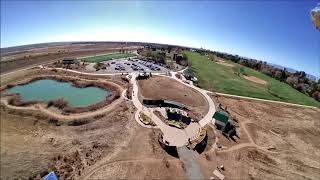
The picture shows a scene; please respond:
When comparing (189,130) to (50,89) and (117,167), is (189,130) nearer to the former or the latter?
(117,167)

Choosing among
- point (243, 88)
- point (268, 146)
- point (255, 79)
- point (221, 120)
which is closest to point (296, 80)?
point (255, 79)

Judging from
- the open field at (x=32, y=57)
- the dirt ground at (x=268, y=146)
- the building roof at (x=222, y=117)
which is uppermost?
the open field at (x=32, y=57)

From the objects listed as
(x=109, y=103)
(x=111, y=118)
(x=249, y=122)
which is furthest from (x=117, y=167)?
(x=249, y=122)

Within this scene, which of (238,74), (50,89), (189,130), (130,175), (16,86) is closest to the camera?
(130,175)

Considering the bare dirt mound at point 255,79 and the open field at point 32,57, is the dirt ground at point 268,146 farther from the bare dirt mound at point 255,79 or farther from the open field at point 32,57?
the open field at point 32,57

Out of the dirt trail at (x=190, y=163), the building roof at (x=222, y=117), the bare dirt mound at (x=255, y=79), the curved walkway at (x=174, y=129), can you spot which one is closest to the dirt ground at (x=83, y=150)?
the dirt trail at (x=190, y=163)

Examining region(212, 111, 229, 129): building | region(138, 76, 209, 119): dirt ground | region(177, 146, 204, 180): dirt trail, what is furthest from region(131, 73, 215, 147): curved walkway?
region(138, 76, 209, 119): dirt ground

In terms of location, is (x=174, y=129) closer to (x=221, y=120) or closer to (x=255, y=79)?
(x=221, y=120)
